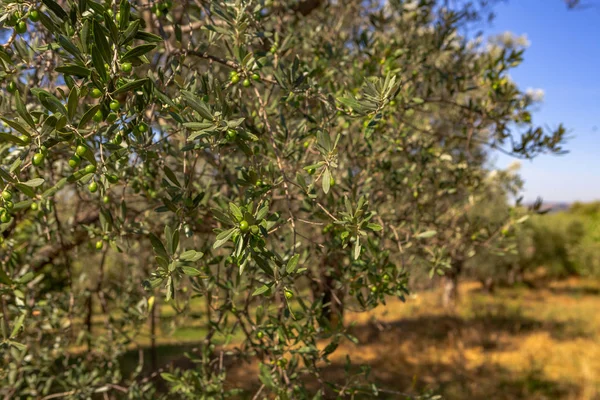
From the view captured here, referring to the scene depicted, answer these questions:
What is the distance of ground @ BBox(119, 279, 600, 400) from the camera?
8492 mm

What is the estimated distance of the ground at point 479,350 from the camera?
8492mm

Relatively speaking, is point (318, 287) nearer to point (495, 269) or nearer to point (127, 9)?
point (127, 9)

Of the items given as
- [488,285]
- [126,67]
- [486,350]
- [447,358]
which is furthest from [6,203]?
[488,285]

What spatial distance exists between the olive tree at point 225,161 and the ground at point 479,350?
2.62 m

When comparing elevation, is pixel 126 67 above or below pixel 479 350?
above

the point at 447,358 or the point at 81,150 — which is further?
the point at 447,358

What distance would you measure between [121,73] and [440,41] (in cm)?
284

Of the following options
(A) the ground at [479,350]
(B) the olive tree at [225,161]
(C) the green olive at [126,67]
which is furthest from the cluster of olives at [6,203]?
(A) the ground at [479,350]

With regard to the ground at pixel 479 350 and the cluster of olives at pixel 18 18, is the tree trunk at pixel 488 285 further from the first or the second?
the cluster of olives at pixel 18 18

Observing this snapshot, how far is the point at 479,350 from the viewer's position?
11.4 metres

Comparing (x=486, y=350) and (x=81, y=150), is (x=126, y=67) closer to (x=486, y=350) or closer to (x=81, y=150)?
(x=81, y=150)

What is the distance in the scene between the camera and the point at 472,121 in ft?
10.4

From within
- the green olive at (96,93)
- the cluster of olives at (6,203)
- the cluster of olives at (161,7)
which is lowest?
the cluster of olives at (6,203)

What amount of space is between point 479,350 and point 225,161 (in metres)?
11.1
